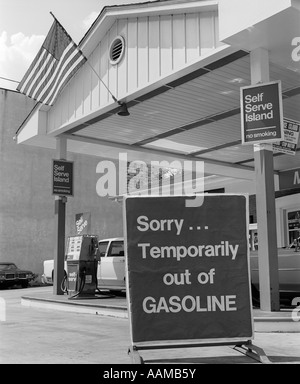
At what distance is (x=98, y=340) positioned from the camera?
6836 mm

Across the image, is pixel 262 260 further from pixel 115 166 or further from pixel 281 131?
pixel 115 166

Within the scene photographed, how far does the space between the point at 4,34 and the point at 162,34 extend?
3.33 meters

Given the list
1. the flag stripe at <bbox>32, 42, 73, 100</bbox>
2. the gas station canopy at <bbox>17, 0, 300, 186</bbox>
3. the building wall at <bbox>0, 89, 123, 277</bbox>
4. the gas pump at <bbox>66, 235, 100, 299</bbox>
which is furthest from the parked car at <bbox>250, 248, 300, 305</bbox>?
the building wall at <bbox>0, 89, 123, 277</bbox>

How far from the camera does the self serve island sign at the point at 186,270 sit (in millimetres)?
4957

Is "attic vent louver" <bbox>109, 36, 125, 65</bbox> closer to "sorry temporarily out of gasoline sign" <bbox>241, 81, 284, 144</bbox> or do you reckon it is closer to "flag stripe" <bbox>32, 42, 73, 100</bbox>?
"flag stripe" <bbox>32, 42, 73, 100</bbox>

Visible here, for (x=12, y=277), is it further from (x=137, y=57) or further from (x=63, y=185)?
(x=137, y=57)

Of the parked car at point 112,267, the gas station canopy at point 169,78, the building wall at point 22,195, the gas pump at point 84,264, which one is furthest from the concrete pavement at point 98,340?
the building wall at point 22,195

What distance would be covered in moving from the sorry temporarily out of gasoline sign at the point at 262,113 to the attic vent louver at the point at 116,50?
4.22 meters

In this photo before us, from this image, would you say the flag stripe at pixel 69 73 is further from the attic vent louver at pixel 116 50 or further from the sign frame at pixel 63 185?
the sign frame at pixel 63 185

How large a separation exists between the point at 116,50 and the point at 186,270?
8309mm

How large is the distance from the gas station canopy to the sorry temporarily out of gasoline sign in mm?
909

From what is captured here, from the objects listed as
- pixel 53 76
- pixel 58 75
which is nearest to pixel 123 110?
pixel 58 75

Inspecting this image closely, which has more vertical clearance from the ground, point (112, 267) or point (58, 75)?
point (58, 75)
